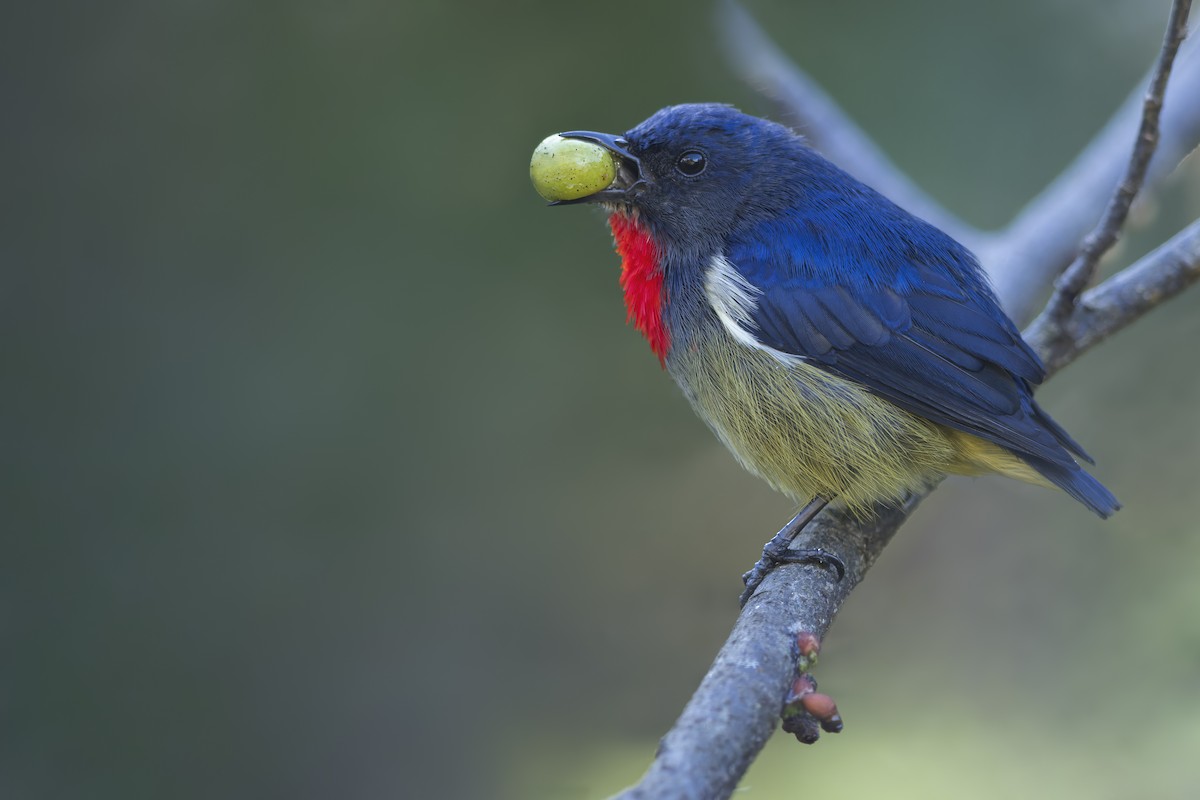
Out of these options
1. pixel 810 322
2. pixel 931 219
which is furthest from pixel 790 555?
pixel 931 219

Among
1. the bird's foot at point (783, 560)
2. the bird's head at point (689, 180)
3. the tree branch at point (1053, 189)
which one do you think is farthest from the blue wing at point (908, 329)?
the tree branch at point (1053, 189)

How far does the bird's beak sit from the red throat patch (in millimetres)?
102

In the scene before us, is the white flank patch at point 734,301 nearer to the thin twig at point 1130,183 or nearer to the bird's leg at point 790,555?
the bird's leg at point 790,555

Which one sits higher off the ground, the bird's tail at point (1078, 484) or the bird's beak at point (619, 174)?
the bird's beak at point (619, 174)

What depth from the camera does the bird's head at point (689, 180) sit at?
354 cm

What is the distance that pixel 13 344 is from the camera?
5320mm

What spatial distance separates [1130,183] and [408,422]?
395 centimetres

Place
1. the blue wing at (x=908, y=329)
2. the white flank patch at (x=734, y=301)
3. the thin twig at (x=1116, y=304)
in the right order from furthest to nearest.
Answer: the thin twig at (x=1116, y=304) < the white flank patch at (x=734, y=301) < the blue wing at (x=908, y=329)

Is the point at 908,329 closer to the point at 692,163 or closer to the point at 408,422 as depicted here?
the point at 692,163

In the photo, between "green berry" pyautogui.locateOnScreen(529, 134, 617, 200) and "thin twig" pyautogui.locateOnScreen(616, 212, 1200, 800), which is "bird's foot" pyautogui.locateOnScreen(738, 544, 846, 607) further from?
"green berry" pyautogui.locateOnScreen(529, 134, 617, 200)

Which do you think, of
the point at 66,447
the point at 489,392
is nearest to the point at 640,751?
the point at 489,392

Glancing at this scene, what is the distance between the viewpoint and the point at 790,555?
3.00 metres

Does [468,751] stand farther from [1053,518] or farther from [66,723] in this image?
[1053,518]

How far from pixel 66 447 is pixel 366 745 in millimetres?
1975
